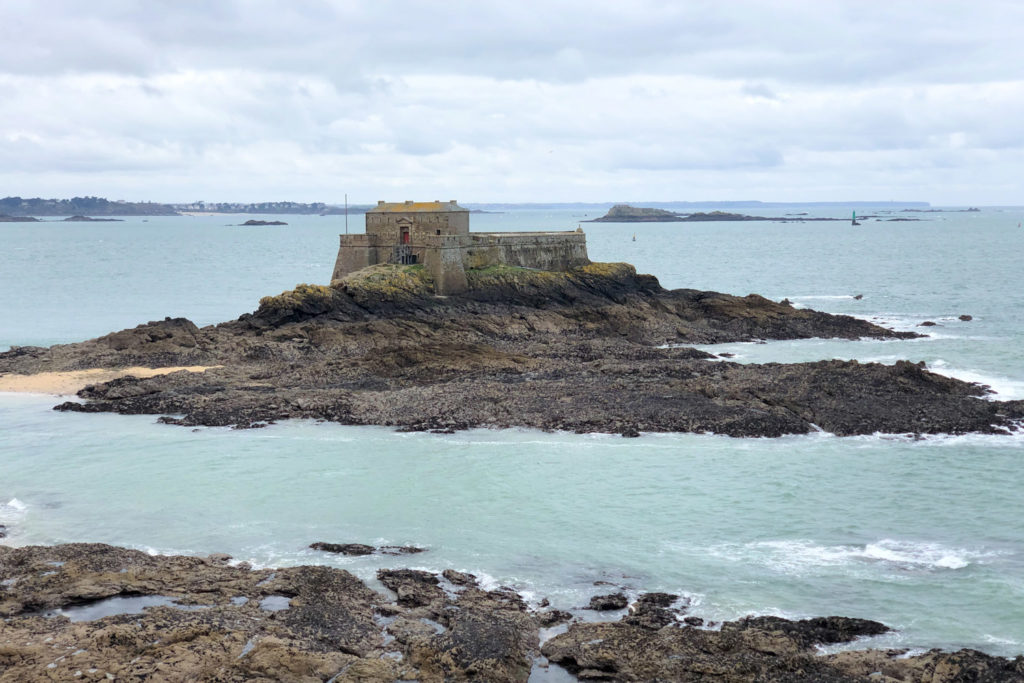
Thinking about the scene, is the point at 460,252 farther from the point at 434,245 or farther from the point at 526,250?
the point at 526,250

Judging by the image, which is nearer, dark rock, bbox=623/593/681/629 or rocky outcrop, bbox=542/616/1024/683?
rocky outcrop, bbox=542/616/1024/683

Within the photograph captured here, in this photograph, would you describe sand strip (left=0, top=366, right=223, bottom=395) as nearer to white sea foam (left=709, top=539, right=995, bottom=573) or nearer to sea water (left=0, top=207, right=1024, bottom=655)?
sea water (left=0, top=207, right=1024, bottom=655)

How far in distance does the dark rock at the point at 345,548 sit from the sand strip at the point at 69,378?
1921 cm

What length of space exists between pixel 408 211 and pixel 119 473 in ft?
93.6

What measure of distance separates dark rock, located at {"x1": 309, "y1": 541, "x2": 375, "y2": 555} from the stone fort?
29455mm

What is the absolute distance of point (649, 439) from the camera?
29.7 metres

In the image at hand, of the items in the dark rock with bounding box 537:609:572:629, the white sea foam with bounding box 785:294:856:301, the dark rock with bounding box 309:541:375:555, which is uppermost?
the white sea foam with bounding box 785:294:856:301

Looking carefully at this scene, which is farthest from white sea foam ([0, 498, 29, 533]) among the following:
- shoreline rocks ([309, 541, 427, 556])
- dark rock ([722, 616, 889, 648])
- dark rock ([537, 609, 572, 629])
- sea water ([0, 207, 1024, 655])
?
dark rock ([722, 616, 889, 648])

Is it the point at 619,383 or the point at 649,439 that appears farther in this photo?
the point at 619,383

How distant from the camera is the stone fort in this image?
50.6 meters

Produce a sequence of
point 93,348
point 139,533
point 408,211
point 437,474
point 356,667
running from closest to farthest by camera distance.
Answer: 1. point 356,667
2. point 139,533
3. point 437,474
4. point 93,348
5. point 408,211

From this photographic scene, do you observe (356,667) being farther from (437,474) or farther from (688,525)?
(437,474)

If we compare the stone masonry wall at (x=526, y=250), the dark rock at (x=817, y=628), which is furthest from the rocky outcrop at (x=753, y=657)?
the stone masonry wall at (x=526, y=250)

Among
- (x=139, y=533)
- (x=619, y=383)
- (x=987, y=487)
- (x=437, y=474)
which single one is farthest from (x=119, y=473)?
(x=987, y=487)
